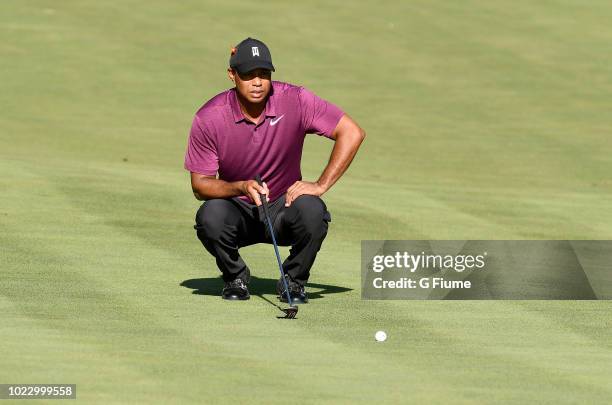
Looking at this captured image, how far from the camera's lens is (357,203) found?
15906mm

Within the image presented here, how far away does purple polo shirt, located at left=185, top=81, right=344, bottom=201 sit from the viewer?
10500 millimetres

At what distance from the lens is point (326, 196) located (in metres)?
16.4

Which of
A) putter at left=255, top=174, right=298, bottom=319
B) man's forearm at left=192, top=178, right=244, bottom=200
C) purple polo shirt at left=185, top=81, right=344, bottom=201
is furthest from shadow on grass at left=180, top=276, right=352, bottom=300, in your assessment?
purple polo shirt at left=185, top=81, right=344, bottom=201

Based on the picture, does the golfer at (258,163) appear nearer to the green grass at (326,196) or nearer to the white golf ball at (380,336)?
the green grass at (326,196)

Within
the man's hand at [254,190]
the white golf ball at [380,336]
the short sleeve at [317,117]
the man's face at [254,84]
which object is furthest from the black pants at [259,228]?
the white golf ball at [380,336]

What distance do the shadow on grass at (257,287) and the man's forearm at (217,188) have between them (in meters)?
0.77

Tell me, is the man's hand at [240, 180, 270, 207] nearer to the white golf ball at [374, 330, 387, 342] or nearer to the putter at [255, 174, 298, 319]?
the putter at [255, 174, 298, 319]

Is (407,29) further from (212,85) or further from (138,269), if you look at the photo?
(138,269)

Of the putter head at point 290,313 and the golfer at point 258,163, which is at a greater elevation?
the golfer at point 258,163

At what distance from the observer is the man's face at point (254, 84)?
10.3 m

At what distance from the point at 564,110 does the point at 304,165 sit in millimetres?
6304

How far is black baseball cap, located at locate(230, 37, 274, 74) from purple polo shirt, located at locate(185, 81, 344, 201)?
0.30m

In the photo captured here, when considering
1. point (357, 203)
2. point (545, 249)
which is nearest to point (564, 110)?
point (357, 203)

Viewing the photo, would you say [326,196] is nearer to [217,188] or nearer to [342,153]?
[342,153]
